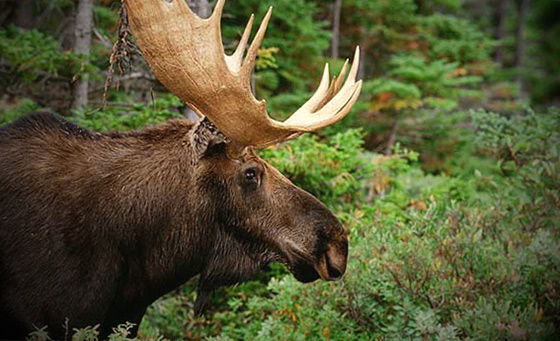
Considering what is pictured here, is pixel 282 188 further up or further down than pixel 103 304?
further up

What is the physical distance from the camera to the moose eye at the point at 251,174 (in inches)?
145

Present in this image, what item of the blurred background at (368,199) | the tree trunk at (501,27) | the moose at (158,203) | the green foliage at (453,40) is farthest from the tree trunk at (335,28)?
the tree trunk at (501,27)

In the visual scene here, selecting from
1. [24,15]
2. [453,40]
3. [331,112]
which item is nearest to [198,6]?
[331,112]

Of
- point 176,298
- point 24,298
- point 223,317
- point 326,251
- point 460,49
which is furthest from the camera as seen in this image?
point 460,49

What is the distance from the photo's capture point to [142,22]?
3387 mm

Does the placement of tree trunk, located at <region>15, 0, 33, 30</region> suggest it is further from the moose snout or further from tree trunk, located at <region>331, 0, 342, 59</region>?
the moose snout

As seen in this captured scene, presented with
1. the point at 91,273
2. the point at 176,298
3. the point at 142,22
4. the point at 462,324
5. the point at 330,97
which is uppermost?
the point at 142,22

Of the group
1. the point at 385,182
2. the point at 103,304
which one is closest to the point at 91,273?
the point at 103,304

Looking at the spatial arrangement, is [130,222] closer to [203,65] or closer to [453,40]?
[203,65]

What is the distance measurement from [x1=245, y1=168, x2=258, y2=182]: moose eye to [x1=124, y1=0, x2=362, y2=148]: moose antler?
0.53ft

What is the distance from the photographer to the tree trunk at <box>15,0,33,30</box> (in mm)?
9875

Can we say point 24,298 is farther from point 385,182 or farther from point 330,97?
point 385,182

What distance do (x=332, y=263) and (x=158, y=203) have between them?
→ 113 centimetres

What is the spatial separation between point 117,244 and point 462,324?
2.15 metres
